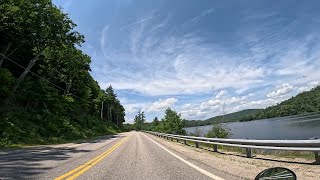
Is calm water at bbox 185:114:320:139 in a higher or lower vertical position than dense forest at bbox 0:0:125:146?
lower

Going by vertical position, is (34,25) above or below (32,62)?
above

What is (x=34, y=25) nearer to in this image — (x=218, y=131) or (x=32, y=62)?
(x=32, y=62)

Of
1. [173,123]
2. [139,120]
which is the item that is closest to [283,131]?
[173,123]

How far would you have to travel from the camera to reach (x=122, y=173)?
26.7ft

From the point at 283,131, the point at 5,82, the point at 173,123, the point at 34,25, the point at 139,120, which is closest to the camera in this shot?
the point at 5,82

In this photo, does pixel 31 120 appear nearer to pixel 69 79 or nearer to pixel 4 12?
pixel 4 12

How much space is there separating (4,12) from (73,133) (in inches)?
631

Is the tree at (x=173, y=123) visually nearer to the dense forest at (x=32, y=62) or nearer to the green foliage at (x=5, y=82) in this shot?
the dense forest at (x=32, y=62)

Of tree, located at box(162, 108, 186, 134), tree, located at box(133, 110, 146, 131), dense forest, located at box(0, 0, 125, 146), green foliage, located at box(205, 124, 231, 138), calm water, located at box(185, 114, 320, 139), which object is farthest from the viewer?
tree, located at box(133, 110, 146, 131)

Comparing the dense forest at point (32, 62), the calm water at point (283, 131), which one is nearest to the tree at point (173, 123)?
the calm water at point (283, 131)

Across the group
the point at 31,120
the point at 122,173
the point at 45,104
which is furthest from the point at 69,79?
the point at 122,173

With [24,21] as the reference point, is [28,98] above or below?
below

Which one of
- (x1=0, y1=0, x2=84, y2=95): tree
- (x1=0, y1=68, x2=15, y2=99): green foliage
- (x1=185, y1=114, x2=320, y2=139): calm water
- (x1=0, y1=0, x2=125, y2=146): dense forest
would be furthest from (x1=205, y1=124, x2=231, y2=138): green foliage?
(x1=0, y1=68, x2=15, y2=99): green foliage

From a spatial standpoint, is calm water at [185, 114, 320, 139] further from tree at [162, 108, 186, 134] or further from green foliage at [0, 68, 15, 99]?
green foliage at [0, 68, 15, 99]
